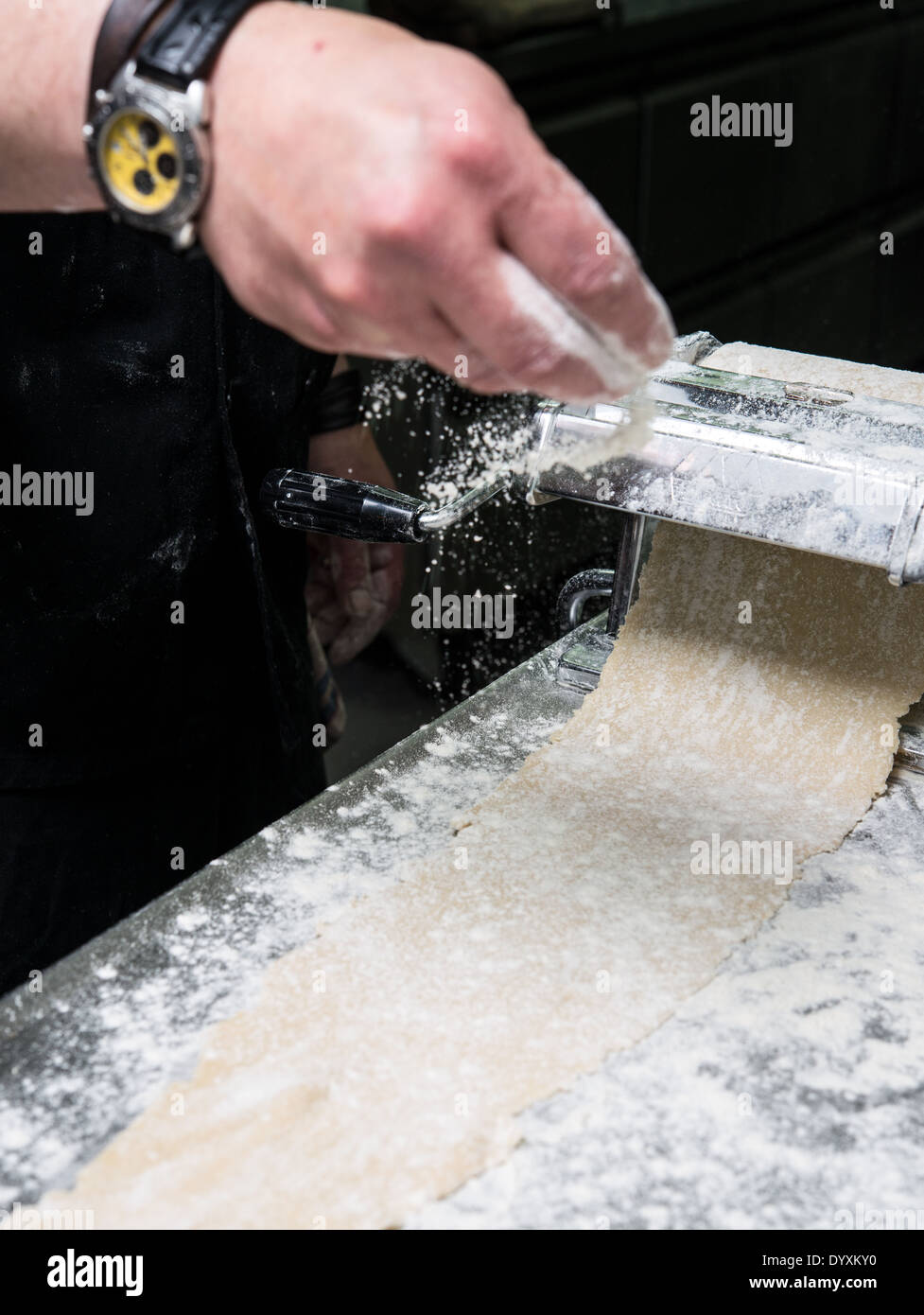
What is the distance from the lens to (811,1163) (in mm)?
628

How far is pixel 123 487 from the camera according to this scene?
3.55 feet

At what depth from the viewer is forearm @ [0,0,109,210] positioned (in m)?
0.59

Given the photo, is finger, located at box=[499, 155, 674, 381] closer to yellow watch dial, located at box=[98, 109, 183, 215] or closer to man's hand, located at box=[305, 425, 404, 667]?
yellow watch dial, located at box=[98, 109, 183, 215]

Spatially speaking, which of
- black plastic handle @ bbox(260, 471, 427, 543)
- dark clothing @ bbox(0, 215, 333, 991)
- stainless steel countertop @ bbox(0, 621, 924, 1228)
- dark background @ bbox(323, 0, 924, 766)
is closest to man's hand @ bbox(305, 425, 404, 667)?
dark clothing @ bbox(0, 215, 333, 991)

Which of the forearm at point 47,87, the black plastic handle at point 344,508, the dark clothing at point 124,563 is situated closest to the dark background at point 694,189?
the dark clothing at point 124,563

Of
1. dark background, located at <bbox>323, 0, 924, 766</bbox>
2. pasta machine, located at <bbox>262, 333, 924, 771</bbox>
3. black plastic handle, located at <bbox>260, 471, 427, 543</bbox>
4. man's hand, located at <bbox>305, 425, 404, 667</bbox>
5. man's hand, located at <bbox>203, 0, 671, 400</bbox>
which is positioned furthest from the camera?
dark background, located at <bbox>323, 0, 924, 766</bbox>

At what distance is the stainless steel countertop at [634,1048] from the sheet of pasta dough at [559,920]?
2cm

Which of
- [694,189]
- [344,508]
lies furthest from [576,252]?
[694,189]

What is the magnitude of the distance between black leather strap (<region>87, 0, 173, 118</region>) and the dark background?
1493 mm

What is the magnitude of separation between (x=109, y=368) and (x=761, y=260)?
2.22 meters

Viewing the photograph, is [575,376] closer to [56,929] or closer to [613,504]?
[613,504]

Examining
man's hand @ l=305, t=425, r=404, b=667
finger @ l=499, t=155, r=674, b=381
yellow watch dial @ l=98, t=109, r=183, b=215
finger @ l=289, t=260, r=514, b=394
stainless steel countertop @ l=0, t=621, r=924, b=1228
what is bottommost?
stainless steel countertop @ l=0, t=621, r=924, b=1228

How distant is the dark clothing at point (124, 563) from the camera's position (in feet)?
3.44

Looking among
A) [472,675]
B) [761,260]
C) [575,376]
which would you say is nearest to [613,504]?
[575,376]
